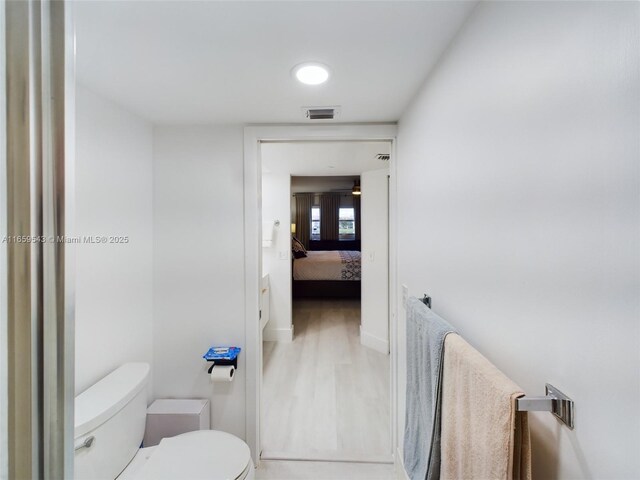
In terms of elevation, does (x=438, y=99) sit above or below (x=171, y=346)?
above

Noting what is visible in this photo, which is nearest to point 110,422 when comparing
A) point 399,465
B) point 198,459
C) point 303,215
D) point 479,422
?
point 198,459

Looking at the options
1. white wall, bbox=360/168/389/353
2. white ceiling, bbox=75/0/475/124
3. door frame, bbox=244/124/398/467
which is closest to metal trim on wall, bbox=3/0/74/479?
white ceiling, bbox=75/0/475/124

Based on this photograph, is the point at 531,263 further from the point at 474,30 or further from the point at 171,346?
the point at 171,346

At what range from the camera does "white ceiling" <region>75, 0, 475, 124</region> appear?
2.56ft

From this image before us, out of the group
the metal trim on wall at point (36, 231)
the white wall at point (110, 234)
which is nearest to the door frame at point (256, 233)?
the white wall at point (110, 234)

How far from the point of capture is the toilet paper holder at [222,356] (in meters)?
1.58

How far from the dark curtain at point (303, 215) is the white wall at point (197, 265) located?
5.92m

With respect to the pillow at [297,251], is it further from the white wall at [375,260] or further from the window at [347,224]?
the window at [347,224]

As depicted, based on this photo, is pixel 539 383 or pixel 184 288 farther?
pixel 184 288

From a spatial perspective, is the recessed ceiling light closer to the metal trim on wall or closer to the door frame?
the door frame

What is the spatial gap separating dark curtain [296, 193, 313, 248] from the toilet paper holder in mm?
6012

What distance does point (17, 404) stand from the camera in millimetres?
328

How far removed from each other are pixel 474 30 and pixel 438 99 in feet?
0.86

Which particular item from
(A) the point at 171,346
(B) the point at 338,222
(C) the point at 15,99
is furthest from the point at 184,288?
(B) the point at 338,222
